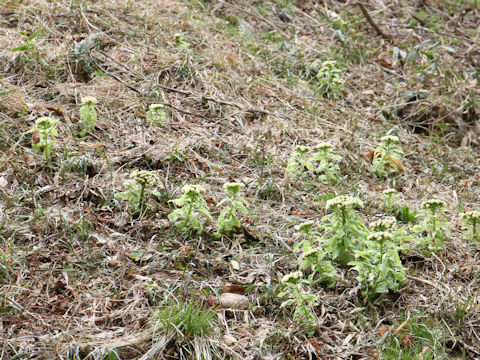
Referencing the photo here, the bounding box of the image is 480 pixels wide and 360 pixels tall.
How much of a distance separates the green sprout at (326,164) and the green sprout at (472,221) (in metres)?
0.96

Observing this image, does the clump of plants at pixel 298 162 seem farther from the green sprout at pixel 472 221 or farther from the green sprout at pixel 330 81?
the green sprout at pixel 330 81

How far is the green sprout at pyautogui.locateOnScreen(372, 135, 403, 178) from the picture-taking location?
156 inches

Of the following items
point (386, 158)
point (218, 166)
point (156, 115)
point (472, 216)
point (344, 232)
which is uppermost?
point (472, 216)

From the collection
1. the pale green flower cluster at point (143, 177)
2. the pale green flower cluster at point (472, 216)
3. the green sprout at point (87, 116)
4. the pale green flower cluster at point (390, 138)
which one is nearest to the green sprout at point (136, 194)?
the pale green flower cluster at point (143, 177)

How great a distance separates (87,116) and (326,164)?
1.82 metres

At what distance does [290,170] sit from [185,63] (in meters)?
1.70

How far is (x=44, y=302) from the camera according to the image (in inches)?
99.5

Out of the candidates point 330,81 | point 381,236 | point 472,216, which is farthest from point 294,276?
point 330,81

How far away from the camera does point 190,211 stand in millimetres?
2982

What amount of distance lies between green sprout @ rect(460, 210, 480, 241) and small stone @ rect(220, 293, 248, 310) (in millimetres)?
1505

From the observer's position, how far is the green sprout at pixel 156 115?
12.8 feet

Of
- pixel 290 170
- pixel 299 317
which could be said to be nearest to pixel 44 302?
pixel 299 317

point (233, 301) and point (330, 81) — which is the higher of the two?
point (330, 81)

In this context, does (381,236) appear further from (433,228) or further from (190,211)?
(190,211)
